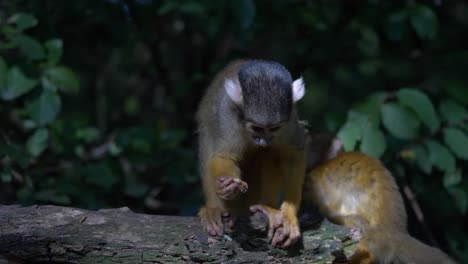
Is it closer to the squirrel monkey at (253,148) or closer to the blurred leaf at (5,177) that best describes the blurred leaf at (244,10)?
the squirrel monkey at (253,148)

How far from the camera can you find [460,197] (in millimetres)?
4898

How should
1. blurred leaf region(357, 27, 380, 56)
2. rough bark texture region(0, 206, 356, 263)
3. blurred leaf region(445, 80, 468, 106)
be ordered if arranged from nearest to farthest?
rough bark texture region(0, 206, 356, 263), blurred leaf region(445, 80, 468, 106), blurred leaf region(357, 27, 380, 56)

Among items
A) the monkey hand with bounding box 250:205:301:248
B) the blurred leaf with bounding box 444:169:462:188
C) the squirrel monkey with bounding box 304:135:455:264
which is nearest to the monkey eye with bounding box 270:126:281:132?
the monkey hand with bounding box 250:205:301:248

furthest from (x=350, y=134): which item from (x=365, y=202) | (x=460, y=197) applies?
(x=460, y=197)

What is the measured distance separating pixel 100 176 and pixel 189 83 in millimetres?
1371

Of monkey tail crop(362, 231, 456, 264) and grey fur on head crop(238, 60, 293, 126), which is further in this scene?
monkey tail crop(362, 231, 456, 264)

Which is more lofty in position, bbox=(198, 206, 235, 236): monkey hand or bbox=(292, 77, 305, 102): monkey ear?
bbox=(292, 77, 305, 102): monkey ear

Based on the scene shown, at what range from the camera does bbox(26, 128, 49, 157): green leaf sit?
15.6ft

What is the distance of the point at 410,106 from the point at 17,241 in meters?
2.89

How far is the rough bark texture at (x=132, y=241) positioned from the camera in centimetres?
317

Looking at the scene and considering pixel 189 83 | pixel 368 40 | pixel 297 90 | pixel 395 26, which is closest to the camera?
pixel 297 90

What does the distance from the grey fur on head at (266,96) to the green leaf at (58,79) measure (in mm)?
1561

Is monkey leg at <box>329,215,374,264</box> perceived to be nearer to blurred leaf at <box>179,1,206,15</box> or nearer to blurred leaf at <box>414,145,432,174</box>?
blurred leaf at <box>414,145,432,174</box>

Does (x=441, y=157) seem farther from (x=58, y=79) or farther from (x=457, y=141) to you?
(x=58, y=79)
